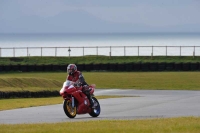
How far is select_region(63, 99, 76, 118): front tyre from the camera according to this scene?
2225 centimetres

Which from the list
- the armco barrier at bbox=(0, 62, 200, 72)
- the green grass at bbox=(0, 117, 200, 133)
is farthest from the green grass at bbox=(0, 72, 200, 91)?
the green grass at bbox=(0, 117, 200, 133)

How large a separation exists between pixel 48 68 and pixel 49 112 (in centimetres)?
4076

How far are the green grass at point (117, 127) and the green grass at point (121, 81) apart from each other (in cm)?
1713

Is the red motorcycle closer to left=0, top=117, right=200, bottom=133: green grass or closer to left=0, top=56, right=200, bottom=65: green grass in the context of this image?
left=0, top=117, right=200, bottom=133: green grass

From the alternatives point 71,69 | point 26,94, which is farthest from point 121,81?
point 71,69

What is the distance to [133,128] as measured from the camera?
57.2 ft

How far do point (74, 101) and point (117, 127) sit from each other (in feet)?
16.8

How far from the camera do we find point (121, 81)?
52094mm

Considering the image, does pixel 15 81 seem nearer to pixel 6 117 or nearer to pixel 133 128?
pixel 6 117

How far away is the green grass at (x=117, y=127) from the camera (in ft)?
55.9

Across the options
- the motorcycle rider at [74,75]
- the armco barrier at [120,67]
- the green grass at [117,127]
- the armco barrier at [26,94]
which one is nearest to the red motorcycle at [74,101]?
the motorcycle rider at [74,75]

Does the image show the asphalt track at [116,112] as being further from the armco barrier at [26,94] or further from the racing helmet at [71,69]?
the armco barrier at [26,94]

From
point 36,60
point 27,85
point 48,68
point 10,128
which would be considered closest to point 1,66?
point 48,68

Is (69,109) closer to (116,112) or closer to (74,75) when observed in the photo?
(74,75)
